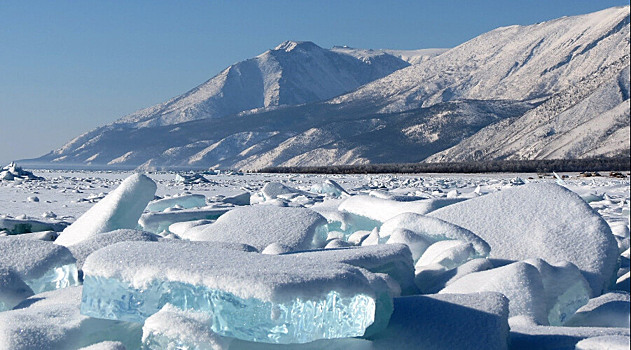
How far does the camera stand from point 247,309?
2.11m

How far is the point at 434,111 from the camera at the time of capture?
93312 millimetres

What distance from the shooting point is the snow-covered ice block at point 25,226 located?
6.15m

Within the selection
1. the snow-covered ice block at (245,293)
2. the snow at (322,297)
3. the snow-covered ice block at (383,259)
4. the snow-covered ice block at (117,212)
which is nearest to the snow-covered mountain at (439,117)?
the snow-covered ice block at (117,212)

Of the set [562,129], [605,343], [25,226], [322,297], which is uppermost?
[322,297]

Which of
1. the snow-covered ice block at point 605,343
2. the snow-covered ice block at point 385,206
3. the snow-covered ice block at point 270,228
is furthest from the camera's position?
the snow-covered ice block at point 385,206

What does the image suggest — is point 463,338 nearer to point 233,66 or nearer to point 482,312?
point 482,312

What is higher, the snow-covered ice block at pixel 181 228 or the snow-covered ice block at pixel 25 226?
the snow-covered ice block at pixel 25 226

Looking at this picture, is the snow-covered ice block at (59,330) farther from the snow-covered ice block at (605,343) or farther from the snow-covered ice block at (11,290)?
the snow-covered ice block at (605,343)

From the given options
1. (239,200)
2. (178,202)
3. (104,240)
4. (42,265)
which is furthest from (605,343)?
(239,200)

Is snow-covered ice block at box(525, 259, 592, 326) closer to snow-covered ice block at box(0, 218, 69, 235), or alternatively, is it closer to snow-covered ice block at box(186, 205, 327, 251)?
snow-covered ice block at box(186, 205, 327, 251)

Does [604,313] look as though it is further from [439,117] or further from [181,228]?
[439,117]

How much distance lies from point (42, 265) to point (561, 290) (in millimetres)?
2350

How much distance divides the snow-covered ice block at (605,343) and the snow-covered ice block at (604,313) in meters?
0.68

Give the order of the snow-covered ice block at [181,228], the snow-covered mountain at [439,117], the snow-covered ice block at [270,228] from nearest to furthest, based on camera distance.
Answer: the snow-covered ice block at [270,228]
the snow-covered ice block at [181,228]
the snow-covered mountain at [439,117]
